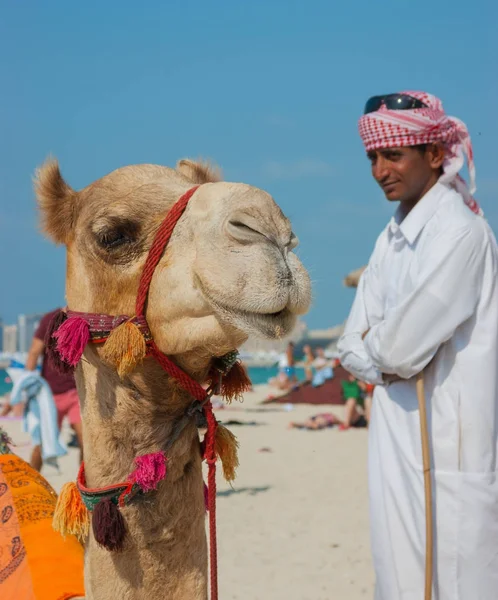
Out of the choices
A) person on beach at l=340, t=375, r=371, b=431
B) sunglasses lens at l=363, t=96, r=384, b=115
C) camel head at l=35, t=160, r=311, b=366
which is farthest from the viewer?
person on beach at l=340, t=375, r=371, b=431

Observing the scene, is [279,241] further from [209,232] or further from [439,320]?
[439,320]

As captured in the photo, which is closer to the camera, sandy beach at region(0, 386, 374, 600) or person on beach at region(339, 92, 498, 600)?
person on beach at region(339, 92, 498, 600)

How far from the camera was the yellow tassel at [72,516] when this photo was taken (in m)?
2.18

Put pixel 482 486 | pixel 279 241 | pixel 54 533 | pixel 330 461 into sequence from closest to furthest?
pixel 279 241, pixel 54 533, pixel 482 486, pixel 330 461

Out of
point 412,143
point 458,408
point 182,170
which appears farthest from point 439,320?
point 182,170

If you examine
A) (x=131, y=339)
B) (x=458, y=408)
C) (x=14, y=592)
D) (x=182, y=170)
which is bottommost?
(x=14, y=592)

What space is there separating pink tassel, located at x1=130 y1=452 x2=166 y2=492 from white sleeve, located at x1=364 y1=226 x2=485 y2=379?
1.22 metres

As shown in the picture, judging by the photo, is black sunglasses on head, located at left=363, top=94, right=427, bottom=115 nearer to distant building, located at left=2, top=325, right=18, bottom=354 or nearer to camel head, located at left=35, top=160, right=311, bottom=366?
camel head, located at left=35, top=160, right=311, bottom=366

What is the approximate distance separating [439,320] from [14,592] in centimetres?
167

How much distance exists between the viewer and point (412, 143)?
345 cm

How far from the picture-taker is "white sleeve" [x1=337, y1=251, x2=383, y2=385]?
3248mm

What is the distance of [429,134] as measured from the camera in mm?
3459

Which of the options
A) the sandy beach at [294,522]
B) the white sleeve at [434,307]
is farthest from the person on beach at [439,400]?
the sandy beach at [294,522]

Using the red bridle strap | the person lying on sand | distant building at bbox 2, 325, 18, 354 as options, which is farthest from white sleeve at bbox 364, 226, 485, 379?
distant building at bbox 2, 325, 18, 354
